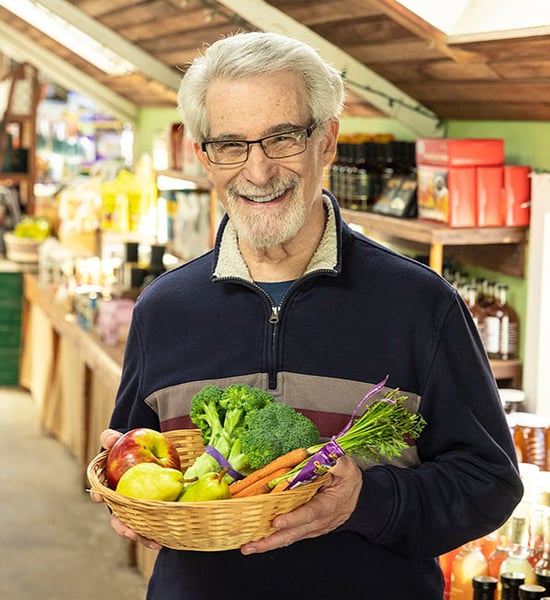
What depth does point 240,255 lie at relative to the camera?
6.39 ft

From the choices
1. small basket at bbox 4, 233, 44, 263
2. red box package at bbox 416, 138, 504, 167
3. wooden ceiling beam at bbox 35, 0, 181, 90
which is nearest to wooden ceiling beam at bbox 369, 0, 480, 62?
red box package at bbox 416, 138, 504, 167

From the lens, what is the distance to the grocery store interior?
3.23 meters

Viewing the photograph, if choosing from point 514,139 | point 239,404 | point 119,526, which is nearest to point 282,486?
point 239,404

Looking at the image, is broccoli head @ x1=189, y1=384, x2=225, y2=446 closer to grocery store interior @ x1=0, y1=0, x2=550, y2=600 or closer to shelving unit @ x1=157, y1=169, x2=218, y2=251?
grocery store interior @ x1=0, y1=0, x2=550, y2=600

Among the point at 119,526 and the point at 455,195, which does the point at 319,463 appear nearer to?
the point at 119,526

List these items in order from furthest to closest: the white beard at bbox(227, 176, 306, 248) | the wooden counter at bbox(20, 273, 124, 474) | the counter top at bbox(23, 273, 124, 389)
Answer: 1. the wooden counter at bbox(20, 273, 124, 474)
2. the counter top at bbox(23, 273, 124, 389)
3. the white beard at bbox(227, 176, 306, 248)

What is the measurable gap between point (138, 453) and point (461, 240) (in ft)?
5.90

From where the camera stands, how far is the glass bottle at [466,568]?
8.41 feet

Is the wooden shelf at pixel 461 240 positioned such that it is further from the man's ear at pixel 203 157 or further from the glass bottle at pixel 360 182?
the man's ear at pixel 203 157

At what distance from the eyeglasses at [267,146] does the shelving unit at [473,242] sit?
149 centimetres

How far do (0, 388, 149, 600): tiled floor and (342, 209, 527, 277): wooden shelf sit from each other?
2088mm

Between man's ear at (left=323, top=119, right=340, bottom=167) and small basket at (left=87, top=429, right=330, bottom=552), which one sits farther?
man's ear at (left=323, top=119, right=340, bottom=167)

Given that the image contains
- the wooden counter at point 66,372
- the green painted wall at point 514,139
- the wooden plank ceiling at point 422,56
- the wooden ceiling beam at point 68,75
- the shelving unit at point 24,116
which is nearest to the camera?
the wooden plank ceiling at point 422,56

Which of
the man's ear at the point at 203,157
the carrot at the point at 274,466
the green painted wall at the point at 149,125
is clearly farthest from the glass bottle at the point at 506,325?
the green painted wall at the point at 149,125
